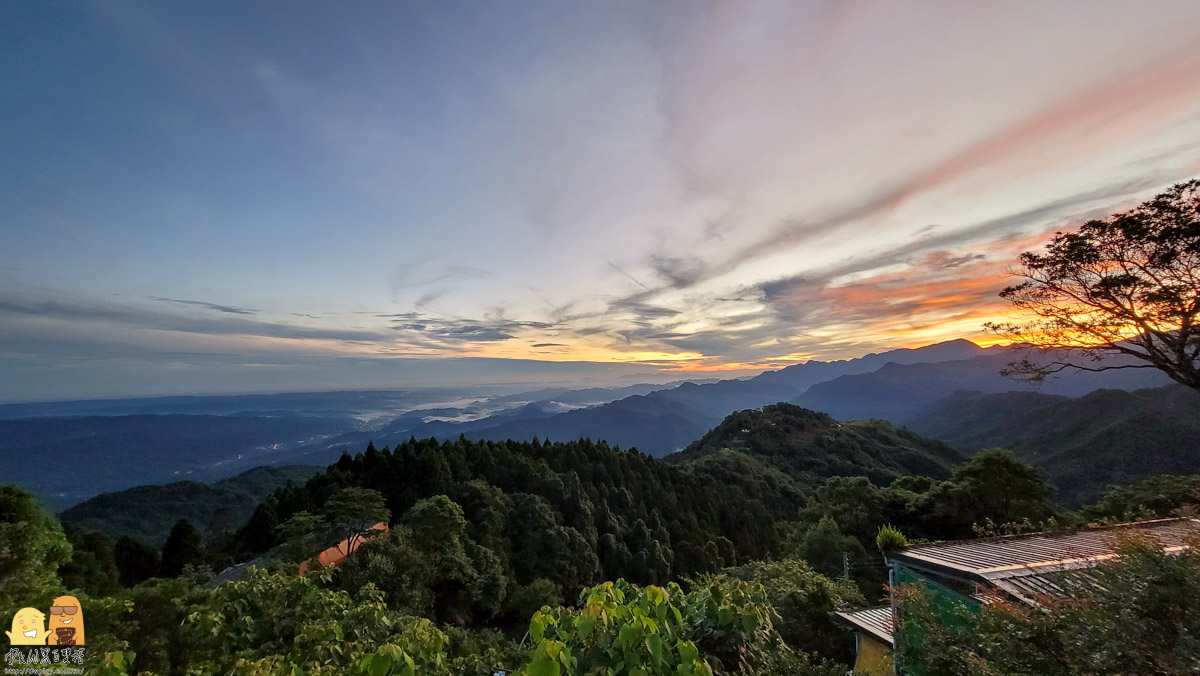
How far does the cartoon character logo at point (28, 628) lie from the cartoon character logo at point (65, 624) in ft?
0.28

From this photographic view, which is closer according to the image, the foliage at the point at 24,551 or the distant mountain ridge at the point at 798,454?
the foliage at the point at 24,551

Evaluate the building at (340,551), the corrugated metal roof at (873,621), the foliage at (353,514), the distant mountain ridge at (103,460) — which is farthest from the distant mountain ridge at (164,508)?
the distant mountain ridge at (103,460)

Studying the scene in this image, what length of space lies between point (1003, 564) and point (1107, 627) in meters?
3.33

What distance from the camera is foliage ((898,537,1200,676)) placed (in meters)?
3.61

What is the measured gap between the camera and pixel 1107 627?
385cm

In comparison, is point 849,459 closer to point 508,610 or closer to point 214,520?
point 508,610

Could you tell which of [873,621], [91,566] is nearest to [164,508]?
[91,566]

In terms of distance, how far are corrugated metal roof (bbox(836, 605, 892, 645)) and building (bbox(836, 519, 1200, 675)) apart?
0.02 meters

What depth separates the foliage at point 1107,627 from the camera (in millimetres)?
3609

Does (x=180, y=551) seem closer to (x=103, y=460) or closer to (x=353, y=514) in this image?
(x=353, y=514)

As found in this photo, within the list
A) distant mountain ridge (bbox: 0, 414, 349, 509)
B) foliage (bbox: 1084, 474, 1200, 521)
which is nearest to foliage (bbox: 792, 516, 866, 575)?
foliage (bbox: 1084, 474, 1200, 521)

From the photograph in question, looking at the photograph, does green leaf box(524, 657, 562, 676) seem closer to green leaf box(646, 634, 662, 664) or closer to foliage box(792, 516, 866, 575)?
green leaf box(646, 634, 662, 664)

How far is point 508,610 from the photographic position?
22062 mm

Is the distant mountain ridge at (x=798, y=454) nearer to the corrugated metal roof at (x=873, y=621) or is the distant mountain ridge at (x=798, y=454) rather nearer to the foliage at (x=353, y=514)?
the foliage at (x=353, y=514)
